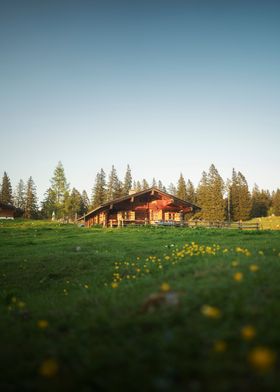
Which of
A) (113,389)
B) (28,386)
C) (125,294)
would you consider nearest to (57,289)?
(125,294)

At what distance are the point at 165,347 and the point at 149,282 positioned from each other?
3.03 m

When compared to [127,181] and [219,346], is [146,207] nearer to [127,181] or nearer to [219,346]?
[219,346]

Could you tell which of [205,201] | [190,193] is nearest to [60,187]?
[205,201]

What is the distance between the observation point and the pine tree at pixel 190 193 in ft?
288

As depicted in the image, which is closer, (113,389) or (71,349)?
(113,389)

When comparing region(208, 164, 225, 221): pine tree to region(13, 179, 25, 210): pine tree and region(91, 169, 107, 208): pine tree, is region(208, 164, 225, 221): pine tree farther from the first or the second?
region(13, 179, 25, 210): pine tree

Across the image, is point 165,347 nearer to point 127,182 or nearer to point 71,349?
point 71,349

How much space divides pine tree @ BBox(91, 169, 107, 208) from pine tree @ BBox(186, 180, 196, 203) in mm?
28292

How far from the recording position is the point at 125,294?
545 centimetres

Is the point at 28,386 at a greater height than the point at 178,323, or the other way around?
the point at 178,323

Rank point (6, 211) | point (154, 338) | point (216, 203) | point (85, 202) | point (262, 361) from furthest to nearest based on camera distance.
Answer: point (85, 202) < point (216, 203) < point (6, 211) < point (154, 338) < point (262, 361)

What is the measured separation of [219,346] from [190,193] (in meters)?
89.4

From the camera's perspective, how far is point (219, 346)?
2.65 meters

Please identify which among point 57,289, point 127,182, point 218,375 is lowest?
point 57,289
